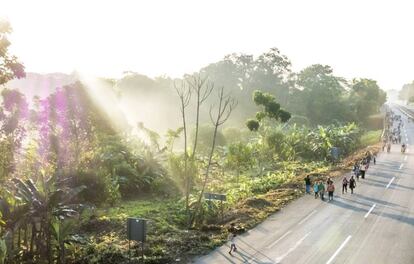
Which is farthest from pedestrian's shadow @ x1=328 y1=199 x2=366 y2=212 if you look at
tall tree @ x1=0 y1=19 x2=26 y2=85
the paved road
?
tall tree @ x1=0 y1=19 x2=26 y2=85

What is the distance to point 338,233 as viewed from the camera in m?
22.5

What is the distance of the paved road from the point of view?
1919 cm

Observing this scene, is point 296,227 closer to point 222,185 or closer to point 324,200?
point 324,200

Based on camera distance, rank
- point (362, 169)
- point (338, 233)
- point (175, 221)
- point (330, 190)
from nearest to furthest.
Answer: point (338, 233) → point (175, 221) → point (330, 190) → point (362, 169)

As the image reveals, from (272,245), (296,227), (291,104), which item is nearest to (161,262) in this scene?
(272,245)

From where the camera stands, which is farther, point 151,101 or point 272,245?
point 151,101

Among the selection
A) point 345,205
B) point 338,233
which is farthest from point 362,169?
point 338,233

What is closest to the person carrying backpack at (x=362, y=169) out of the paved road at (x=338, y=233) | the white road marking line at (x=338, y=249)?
the paved road at (x=338, y=233)

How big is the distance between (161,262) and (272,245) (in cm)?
541

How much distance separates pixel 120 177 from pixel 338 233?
16.8 meters

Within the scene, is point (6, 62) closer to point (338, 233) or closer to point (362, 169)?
point (338, 233)

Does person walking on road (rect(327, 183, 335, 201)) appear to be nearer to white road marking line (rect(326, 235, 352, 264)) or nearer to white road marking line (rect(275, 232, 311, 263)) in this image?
white road marking line (rect(326, 235, 352, 264))

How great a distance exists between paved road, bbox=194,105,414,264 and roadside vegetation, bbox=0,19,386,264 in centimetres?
132

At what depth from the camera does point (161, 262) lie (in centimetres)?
1838
